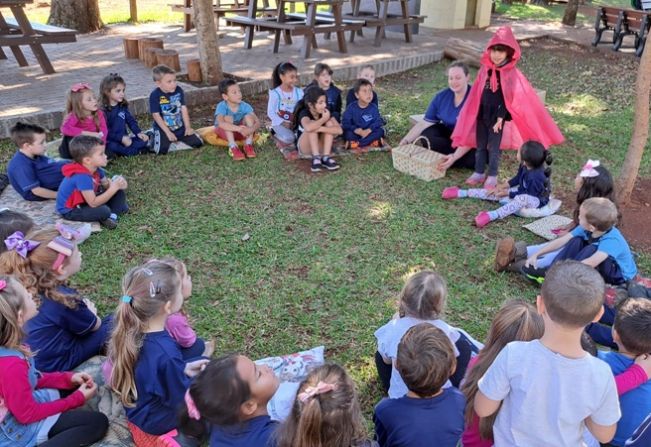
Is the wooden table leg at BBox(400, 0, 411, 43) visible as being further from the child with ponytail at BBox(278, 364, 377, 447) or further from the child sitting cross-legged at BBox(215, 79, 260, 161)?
the child with ponytail at BBox(278, 364, 377, 447)

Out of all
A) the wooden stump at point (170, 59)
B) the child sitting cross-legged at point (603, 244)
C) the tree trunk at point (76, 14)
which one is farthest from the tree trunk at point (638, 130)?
the tree trunk at point (76, 14)

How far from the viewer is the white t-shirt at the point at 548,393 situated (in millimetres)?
1988

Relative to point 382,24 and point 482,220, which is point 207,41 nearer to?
point 382,24

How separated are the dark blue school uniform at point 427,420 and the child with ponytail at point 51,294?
1734mm

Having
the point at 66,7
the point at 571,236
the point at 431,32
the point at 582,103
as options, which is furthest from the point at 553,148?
the point at 66,7

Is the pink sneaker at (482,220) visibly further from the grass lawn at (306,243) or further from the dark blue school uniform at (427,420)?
the dark blue school uniform at (427,420)

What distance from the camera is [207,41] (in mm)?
8000

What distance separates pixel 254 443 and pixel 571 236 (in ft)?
8.95

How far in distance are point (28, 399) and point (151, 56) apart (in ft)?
24.9

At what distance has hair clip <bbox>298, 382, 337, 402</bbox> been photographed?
1.92 m

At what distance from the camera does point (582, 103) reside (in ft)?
27.1

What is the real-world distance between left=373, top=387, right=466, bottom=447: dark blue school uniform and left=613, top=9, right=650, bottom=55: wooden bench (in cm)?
1116

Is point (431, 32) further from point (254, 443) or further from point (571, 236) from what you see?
point (254, 443)

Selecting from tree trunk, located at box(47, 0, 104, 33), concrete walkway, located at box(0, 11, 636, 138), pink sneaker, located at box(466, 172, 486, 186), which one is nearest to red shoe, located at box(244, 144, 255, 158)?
concrete walkway, located at box(0, 11, 636, 138)
